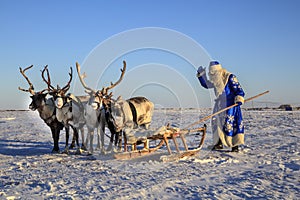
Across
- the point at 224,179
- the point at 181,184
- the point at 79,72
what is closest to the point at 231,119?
the point at 224,179

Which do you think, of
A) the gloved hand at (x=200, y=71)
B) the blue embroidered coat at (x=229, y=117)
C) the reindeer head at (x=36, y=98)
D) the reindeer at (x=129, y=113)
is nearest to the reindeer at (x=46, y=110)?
the reindeer head at (x=36, y=98)

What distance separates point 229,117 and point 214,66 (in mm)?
1318

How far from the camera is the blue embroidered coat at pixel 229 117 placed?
24.7 feet

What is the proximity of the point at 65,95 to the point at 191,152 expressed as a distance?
3.84 metres

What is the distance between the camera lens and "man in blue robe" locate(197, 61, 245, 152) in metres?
7.53

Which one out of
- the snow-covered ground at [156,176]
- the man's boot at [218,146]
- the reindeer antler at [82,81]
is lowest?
the snow-covered ground at [156,176]

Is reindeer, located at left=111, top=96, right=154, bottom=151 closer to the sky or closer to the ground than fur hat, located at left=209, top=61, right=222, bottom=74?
closer to the ground

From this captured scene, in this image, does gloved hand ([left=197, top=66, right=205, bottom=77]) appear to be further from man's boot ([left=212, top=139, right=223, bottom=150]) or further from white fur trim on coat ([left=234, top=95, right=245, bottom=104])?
man's boot ([left=212, top=139, right=223, bottom=150])

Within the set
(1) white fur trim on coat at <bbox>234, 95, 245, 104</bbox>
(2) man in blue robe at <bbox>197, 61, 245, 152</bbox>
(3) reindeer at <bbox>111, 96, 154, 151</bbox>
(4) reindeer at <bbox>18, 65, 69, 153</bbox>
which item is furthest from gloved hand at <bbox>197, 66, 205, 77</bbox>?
(4) reindeer at <bbox>18, 65, 69, 153</bbox>

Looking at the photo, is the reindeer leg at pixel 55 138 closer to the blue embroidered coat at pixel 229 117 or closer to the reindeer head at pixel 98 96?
the reindeer head at pixel 98 96

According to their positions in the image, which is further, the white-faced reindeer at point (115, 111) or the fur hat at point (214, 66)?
the fur hat at point (214, 66)

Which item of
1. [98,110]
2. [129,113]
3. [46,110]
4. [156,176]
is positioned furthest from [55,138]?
[156,176]

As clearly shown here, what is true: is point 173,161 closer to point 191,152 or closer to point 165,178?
point 191,152

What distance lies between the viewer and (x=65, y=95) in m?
8.50
